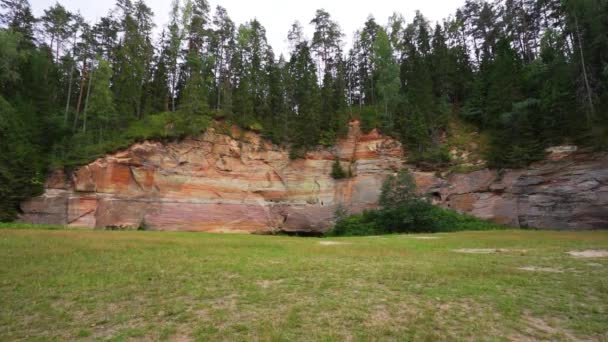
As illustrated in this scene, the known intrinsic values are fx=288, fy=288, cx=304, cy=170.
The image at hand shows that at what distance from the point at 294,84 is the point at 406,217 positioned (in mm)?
27530

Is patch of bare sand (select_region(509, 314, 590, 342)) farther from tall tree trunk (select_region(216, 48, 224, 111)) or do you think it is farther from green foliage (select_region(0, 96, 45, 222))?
tall tree trunk (select_region(216, 48, 224, 111))

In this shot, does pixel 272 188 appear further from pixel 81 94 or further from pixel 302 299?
pixel 302 299

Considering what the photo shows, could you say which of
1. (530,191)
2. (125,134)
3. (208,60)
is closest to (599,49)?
(530,191)

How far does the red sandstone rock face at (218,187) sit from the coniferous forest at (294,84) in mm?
1736

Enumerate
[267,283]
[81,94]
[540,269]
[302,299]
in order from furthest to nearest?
[81,94] < [540,269] < [267,283] < [302,299]

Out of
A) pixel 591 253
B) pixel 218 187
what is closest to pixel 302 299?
pixel 591 253

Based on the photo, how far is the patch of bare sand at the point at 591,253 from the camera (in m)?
11.7

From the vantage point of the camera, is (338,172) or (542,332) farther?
(338,172)

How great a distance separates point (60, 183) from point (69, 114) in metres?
12.9

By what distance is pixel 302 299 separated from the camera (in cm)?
641

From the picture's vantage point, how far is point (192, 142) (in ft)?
117

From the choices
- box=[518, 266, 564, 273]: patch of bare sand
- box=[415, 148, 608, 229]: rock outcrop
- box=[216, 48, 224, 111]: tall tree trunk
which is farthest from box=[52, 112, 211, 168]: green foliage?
box=[518, 266, 564, 273]: patch of bare sand

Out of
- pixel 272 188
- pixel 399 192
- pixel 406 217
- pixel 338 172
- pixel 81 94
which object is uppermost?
pixel 81 94

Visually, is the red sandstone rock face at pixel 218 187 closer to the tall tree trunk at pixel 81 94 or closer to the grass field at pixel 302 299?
the tall tree trunk at pixel 81 94
